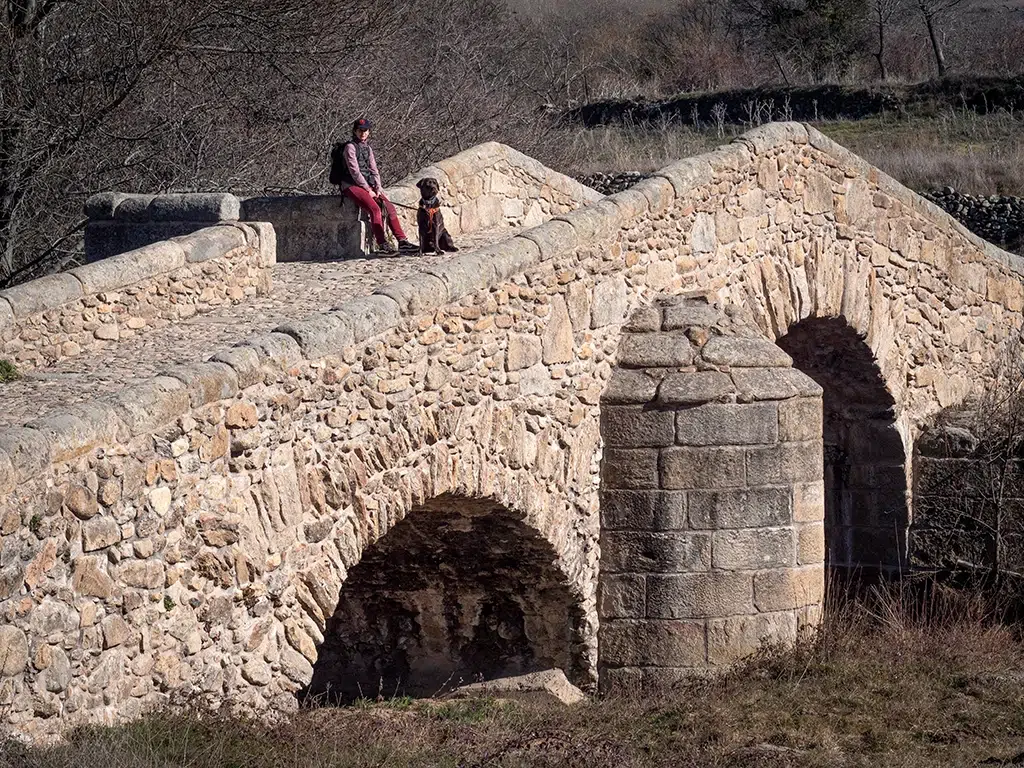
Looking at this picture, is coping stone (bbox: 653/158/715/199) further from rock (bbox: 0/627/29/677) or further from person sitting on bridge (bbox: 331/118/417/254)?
rock (bbox: 0/627/29/677)

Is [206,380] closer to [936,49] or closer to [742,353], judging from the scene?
[742,353]

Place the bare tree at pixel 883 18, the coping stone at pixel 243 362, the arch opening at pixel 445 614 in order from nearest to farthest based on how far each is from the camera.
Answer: the coping stone at pixel 243 362, the arch opening at pixel 445 614, the bare tree at pixel 883 18

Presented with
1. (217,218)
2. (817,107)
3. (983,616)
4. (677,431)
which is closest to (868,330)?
(983,616)

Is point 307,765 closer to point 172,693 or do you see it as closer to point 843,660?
point 172,693

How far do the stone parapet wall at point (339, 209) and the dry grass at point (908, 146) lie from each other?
10026 mm

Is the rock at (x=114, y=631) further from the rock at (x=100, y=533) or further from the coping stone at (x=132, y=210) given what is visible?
the coping stone at (x=132, y=210)

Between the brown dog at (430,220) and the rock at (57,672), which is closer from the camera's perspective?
the rock at (57,672)

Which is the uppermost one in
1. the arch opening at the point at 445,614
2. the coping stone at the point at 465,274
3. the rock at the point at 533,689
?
the coping stone at the point at 465,274

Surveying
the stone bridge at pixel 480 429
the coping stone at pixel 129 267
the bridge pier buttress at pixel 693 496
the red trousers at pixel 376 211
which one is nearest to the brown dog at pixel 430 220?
the red trousers at pixel 376 211

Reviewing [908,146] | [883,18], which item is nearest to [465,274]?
[908,146]

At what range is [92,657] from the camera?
5480mm

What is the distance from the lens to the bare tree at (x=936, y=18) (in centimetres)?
3013

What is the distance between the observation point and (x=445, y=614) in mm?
Answer: 10164

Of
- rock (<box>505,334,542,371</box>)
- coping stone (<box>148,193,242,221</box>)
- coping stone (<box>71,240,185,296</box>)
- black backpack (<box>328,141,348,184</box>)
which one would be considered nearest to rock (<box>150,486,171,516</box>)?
coping stone (<box>71,240,185,296</box>)
